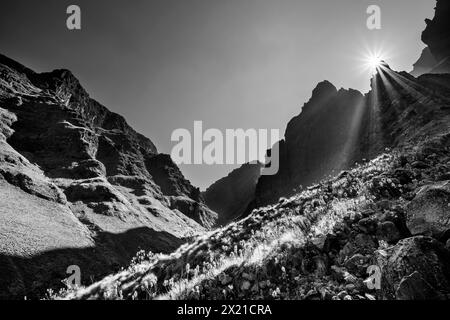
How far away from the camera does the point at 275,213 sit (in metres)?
14.9

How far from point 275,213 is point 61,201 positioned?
69.2 meters

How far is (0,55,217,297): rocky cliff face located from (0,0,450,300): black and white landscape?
1.45ft

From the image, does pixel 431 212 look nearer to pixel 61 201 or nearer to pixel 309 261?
pixel 309 261

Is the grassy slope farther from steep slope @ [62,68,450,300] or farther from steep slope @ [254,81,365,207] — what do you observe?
steep slope @ [254,81,365,207]

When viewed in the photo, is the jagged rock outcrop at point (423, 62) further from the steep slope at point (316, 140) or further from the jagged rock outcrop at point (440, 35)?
the steep slope at point (316, 140)

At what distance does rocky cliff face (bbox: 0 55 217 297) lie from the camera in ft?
132

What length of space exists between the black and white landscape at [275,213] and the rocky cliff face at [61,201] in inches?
17.4

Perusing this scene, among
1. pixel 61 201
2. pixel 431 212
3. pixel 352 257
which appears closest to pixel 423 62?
pixel 61 201

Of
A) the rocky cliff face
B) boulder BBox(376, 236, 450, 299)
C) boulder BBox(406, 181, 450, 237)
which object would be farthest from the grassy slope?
the rocky cliff face

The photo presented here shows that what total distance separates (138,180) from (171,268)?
135 m

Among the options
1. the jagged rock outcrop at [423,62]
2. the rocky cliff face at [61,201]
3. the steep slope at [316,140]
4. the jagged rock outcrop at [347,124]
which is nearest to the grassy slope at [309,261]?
the rocky cliff face at [61,201]

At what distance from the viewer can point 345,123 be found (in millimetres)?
111625
